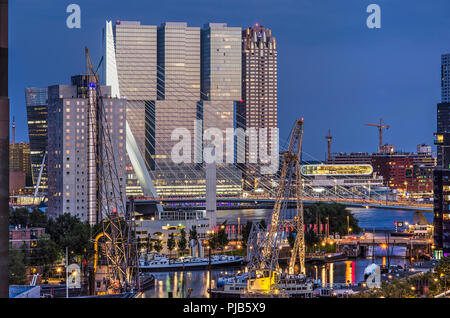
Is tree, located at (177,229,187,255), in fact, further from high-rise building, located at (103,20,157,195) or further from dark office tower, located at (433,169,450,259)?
high-rise building, located at (103,20,157,195)

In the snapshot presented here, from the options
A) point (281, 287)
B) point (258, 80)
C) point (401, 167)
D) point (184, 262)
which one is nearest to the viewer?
point (281, 287)

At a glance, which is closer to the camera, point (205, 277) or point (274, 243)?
point (274, 243)

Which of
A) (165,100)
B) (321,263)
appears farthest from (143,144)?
(321,263)

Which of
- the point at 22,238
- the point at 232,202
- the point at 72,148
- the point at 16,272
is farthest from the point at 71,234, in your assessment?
the point at 232,202

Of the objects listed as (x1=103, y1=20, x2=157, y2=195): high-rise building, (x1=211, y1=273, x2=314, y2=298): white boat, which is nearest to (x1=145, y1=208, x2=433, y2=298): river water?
(x1=211, y1=273, x2=314, y2=298): white boat

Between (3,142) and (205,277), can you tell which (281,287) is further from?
(3,142)

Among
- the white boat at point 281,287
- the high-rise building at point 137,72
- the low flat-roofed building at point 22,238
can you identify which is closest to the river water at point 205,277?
the white boat at point 281,287
